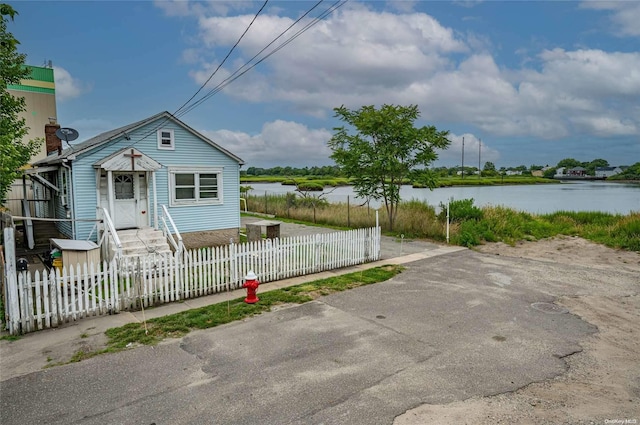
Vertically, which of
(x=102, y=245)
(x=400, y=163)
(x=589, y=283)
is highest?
(x=400, y=163)

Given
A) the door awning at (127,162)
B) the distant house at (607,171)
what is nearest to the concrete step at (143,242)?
the door awning at (127,162)

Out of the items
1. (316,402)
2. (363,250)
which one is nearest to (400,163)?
(363,250)

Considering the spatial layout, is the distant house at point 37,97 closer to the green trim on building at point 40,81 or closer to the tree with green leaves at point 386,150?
the green trim on building at point 40,81

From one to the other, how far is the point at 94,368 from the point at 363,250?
8074mm

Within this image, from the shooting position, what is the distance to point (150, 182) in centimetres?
1347

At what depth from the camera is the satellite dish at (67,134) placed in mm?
14141

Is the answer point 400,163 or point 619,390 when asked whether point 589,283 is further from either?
point 400,163

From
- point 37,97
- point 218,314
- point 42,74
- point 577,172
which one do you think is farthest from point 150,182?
point 577,172

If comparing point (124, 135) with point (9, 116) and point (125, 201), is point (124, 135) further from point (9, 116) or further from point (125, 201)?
point (9, 116)

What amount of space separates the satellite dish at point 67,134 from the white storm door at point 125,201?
297 cm

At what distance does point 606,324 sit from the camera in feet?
22.4

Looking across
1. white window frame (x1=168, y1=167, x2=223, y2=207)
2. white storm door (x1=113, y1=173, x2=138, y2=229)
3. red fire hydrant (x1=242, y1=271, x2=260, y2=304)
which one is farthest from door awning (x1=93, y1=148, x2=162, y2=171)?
red fire hydrant (x1=242, y1=271, x2=260, y2=304)

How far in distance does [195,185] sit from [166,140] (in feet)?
6.16

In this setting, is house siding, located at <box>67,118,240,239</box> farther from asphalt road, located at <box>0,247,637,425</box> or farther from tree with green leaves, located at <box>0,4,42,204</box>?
asphalt road, located at <box>0,247,637,425</box>
